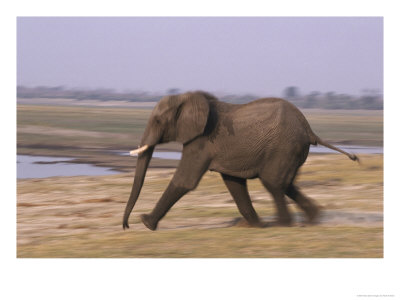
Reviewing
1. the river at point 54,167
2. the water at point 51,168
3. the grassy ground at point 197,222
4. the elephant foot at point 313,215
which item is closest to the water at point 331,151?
the river at point 54,167

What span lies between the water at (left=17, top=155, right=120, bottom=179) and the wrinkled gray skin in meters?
11.0

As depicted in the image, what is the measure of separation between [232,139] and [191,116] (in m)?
0.66

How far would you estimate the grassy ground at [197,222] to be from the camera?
33.4 feet

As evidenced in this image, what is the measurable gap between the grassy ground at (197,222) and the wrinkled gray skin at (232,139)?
2.26 ft

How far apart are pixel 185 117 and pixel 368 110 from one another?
3233 cm

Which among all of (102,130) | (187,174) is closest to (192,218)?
(187,174)

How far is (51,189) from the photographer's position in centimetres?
1820

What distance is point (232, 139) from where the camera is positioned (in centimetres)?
1091

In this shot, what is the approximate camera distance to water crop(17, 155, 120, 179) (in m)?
22.3

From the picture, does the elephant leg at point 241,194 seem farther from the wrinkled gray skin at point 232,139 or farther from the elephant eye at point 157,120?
the elephant eye at point 157,120

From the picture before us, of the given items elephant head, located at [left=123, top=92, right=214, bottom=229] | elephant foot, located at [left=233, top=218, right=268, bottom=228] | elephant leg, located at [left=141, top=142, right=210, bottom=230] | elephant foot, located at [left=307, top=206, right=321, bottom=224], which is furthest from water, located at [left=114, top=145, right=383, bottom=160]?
elephant leg, located at [left=141, top=142, right=210, bottom=230]

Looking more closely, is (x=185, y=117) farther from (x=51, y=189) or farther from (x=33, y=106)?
(x=33, y=106)

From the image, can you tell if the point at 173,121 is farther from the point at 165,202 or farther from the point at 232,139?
the point at 165,202

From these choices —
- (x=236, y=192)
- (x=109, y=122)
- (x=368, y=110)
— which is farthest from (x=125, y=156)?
(x=368, y=110)
